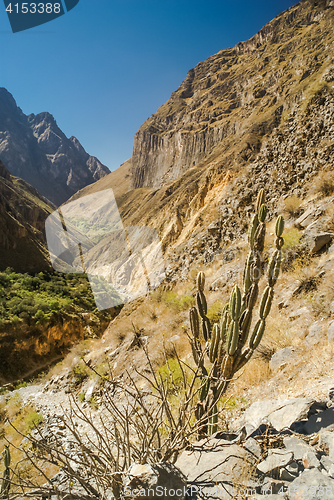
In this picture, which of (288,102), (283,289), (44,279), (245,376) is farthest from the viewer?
(44,279)

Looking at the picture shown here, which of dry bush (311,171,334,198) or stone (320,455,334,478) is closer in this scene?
stone (320,455,334,478)

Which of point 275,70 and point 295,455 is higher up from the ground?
point 275,70

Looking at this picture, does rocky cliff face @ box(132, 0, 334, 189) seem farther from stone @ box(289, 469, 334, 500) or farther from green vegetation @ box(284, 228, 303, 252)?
stone @ box(289, 469, 334, 500)

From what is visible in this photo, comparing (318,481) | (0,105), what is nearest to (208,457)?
Result: (318,481)

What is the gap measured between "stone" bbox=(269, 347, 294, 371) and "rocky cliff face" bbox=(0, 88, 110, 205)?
113 metres

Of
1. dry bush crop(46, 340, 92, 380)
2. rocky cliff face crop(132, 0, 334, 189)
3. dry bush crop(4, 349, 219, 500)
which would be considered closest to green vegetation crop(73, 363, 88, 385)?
dry bush crop(46, 340, 92, 380)

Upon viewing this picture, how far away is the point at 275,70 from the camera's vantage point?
89.0 feet

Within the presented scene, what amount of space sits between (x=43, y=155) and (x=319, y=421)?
136 metres

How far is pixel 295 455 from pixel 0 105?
158m

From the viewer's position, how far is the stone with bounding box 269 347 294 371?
13.2 feet

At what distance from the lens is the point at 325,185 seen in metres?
9.00

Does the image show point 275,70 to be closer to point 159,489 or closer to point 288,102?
point 288,102

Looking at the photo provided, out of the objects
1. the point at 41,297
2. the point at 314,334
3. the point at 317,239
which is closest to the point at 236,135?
the point at 317,239

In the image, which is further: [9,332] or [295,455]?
[9,332]
